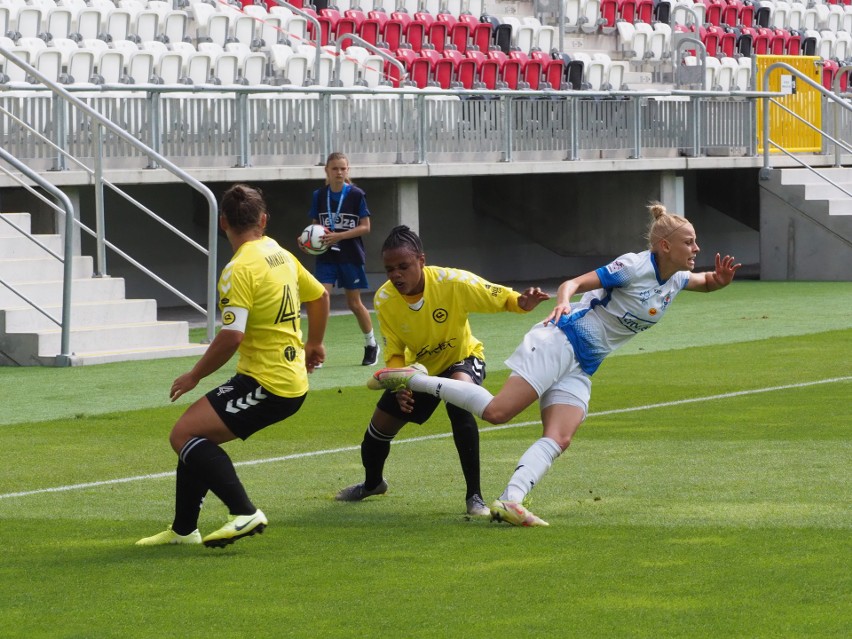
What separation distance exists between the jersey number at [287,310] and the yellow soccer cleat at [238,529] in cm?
85

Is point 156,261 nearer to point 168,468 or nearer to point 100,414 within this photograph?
point 100,414

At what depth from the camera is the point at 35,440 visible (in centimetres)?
1104

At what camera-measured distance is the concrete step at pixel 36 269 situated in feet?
53.4

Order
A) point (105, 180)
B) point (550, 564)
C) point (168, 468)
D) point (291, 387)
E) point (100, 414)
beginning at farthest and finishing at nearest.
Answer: point (105, 180)
point (100, 414)
point (168, 468)
point (291, 387)
point (550, 564)

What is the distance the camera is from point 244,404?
7.21 m

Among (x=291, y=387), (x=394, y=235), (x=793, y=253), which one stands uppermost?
(x=394, y=235)

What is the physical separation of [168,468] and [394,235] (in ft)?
8.92

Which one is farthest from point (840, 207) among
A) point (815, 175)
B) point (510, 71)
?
point (510, 71)

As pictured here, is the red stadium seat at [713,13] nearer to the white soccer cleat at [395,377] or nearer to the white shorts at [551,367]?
the white shorts at [551,367]

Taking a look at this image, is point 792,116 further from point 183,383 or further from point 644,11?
point 183,383

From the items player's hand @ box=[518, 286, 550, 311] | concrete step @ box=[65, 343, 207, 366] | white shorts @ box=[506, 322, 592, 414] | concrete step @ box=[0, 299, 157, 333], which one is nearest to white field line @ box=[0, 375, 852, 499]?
white shorts @ box=[506, 322, 592, 414]

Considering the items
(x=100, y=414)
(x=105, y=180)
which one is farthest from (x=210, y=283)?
(x=100, y=414)

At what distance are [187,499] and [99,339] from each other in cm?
882

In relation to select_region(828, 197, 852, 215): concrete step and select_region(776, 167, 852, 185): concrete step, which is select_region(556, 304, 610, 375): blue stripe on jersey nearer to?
select_region(828, 197, 852, 215): concrete step
